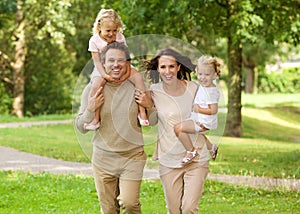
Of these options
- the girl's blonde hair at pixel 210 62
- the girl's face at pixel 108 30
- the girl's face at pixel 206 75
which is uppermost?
the girl's face at pixel 108 30

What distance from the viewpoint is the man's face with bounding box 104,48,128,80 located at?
5.86 metres

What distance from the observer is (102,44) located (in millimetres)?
6129

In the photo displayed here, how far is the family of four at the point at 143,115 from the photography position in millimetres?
5895

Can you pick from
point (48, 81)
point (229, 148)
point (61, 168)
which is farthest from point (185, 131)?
point (48, 81)

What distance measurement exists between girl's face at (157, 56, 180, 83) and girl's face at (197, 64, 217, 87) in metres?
0.21

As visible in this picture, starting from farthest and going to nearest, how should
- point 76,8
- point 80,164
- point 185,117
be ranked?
1. point 76,8
2. point 80,164
3. point 185,117

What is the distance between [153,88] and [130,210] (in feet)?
3.46

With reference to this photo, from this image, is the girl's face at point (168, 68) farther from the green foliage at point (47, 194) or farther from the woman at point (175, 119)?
the green foliage at point (47, 194)

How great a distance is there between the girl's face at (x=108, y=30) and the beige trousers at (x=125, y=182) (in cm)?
101

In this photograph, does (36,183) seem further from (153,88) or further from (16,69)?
(16,69)

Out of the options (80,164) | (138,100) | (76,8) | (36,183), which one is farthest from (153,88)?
(76,8)

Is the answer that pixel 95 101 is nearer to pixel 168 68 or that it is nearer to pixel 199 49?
pixel 168 68

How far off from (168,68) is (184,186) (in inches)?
40.3

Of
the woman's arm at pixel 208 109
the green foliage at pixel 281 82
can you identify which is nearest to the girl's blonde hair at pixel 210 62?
the woman's arm at pixel 208 109
